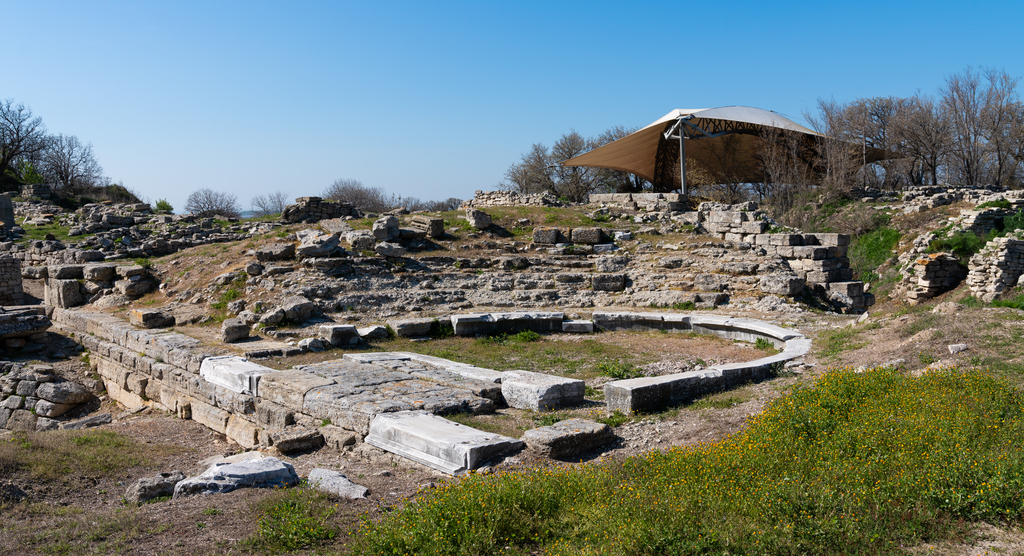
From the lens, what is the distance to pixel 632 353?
33.4 ft

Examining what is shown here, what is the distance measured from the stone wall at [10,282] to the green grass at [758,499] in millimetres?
16325

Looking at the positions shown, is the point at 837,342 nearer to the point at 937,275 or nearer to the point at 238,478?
the point at 238,478

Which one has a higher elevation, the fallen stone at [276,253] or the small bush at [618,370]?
the fallen stone at [276,253]

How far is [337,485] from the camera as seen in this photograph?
4668 mm

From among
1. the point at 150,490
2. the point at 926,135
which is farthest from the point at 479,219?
the point at 926,135

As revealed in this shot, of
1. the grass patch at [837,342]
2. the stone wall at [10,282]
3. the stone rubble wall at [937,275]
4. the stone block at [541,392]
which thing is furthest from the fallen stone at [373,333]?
the stone rubble wall at [937,275]

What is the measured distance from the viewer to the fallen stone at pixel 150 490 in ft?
15.9

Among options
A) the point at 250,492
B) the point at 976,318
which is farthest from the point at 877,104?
the point at 250,492

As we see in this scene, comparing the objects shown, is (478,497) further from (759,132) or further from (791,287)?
(759,132)

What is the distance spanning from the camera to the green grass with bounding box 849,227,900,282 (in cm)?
2175

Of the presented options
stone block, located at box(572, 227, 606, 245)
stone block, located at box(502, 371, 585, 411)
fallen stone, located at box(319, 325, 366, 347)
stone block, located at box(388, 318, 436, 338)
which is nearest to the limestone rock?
stone block, located at box(572, 227, 606, 245)

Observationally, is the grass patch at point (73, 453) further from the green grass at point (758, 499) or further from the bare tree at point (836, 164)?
the bare tree at point (836, 164)

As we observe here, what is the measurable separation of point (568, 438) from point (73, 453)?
190 inches

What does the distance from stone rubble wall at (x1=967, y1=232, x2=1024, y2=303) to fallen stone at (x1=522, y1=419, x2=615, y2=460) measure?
14.1 m
